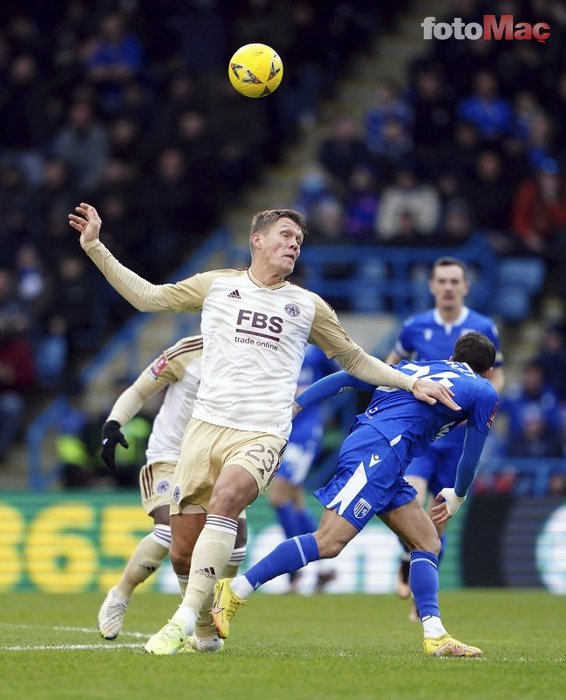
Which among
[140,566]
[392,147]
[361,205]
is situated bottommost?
[140,566]

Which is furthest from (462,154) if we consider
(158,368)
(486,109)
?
(158,368)

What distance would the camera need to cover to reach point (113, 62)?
73.9 feet

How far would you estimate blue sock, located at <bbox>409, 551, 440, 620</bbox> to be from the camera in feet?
27.5

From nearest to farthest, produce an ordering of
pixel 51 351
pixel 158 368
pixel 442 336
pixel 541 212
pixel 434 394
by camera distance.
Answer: pixel 434 394 < pixel 158 368 < pixel 442 336 < pixel 541 212 < pixel 51 351

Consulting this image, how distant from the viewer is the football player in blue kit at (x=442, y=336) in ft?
37.7

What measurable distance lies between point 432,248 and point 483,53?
10.4 feet

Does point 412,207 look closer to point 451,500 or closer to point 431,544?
point 451,500

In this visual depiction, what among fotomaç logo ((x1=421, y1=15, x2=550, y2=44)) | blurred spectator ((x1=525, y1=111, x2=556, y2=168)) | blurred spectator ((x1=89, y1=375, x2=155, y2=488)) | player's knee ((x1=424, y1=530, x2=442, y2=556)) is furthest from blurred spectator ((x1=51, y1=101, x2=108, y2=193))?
player's knee ((x1=424, y1=530, x2=442, y2=556))

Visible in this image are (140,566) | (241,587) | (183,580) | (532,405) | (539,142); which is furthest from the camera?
(539,142)

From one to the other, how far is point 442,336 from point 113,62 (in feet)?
40.0

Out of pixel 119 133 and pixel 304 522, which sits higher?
pixel 119 133

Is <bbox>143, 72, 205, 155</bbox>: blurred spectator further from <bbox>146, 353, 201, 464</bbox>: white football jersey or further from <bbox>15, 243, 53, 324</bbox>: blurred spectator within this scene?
<bbox>146, 353, 201, 464</bbox>: white football jersey


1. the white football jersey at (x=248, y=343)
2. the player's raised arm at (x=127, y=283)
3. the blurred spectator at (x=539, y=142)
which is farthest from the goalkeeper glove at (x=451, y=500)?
the blurred spectator at (x=539, y=142)

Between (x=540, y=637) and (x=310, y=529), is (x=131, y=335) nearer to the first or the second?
(x=310, y=529)
